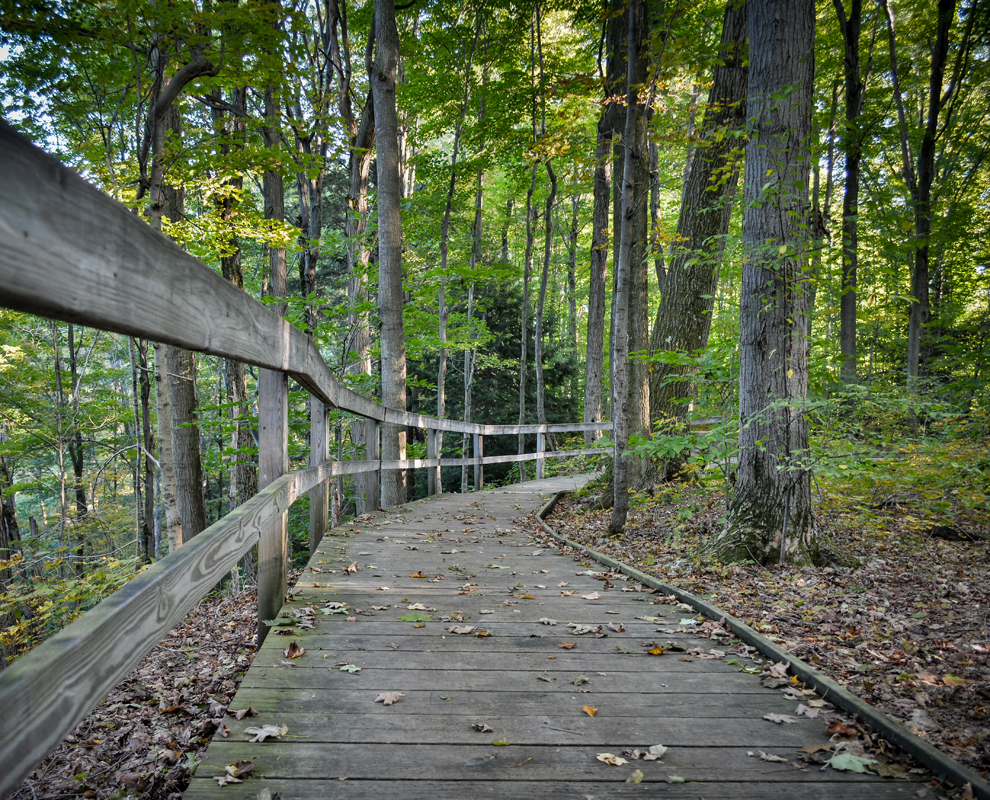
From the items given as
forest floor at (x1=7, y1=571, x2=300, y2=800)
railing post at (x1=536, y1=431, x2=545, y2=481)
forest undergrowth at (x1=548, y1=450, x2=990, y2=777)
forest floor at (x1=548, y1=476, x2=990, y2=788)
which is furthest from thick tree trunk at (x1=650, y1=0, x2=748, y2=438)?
forest floor at (x1=7, y1=571, x2=300, y2=800)

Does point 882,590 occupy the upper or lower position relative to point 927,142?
lower

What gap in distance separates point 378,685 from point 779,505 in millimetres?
3683

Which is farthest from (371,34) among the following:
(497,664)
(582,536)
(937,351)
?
(937,351)

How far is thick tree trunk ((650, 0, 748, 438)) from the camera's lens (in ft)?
26.6

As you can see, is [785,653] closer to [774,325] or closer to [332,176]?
[774,325]

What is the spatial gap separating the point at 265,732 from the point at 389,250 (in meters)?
8.27

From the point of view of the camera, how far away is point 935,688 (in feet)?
8.71

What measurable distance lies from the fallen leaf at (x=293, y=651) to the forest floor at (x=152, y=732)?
35 centimetres

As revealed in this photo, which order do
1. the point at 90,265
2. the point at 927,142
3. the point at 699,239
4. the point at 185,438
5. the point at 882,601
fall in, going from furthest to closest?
the point at 927,142 < the point at 185,438 < the point at 699,239 < the point at 882,601 < the point at 90,265

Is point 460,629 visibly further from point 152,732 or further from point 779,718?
point 779,718

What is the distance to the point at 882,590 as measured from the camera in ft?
13.8

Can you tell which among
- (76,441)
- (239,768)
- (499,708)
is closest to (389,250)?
Result: (499,708)

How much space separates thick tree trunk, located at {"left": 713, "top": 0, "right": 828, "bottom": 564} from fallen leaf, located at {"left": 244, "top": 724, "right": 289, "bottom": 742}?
3.90 metres

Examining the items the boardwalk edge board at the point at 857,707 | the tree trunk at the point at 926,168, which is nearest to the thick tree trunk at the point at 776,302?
the boardwalk edge board at the point at 857,707
